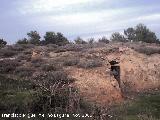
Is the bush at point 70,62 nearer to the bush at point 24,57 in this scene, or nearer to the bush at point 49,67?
Result: the bush at point 49,67

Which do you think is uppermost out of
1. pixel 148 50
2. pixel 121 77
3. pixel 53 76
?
pixel 148 50

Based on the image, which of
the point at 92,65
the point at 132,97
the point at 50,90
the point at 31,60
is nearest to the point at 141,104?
the point at 132,97

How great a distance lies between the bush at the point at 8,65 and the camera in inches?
1110

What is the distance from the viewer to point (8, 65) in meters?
29.1

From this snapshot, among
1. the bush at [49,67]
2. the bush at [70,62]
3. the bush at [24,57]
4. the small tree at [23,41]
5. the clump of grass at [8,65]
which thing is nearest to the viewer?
the clump of grass at [8,65]

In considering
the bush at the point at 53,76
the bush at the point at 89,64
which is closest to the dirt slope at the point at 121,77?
the bush at the point at 89,64

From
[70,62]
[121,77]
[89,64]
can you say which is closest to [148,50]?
[121,77]

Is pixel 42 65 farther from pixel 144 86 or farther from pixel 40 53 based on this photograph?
pixel 144 86

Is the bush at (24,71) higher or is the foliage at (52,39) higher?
the foliage at (52,39)

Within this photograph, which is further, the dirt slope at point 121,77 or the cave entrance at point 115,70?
the cave entrance at point 115,70

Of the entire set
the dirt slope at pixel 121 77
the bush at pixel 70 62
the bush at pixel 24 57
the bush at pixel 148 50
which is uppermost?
the bush at pixel 148 50

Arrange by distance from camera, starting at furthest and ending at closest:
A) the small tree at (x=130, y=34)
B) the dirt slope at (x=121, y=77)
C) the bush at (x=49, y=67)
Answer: the small tree at (x=130, y=34), the bush at (x=49, y=67), the dirt slope at (x=121, y=77)

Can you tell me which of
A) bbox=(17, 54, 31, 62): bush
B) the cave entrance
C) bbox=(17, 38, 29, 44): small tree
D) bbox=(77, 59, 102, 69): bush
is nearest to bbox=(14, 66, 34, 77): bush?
bbox=(17, 54, 31, 62): bush

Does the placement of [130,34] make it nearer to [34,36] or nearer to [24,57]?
[34,36]
